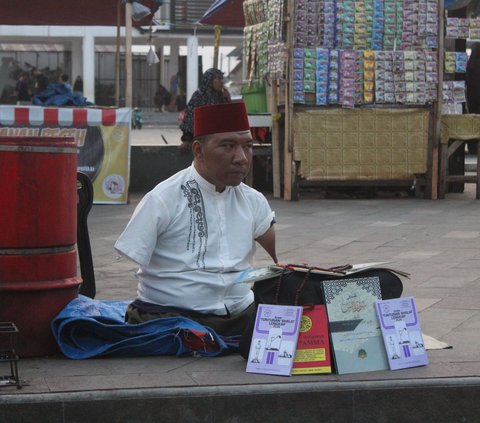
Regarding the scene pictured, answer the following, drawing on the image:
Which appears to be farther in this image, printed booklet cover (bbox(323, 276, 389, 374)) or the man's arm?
the man's arm

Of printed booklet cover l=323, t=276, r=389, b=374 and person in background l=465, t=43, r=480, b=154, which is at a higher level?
person in background l=465, t=43, r=480, b=154

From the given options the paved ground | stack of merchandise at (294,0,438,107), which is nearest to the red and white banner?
the paved ground

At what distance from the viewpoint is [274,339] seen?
4.66 meters

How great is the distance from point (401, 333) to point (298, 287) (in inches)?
19.4

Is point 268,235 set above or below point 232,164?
below

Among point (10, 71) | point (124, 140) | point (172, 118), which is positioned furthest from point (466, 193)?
point (10, 71)

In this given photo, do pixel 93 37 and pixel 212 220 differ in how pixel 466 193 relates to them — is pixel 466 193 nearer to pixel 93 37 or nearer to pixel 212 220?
pixel 212 220

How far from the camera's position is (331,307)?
4.66m

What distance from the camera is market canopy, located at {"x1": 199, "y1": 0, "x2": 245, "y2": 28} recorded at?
16750 millimetres

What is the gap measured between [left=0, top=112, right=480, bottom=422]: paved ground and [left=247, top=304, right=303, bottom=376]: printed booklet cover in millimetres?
67

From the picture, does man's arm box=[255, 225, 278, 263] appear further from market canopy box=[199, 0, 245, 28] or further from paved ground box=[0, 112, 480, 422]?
market canopy box=[199, 0, 245, 28]

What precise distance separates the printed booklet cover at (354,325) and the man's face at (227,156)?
71 cm

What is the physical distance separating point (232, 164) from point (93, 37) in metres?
38.3

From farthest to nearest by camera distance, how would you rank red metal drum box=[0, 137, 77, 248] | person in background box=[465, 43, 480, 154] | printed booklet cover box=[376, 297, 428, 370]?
person in background box=[465, 43, 480, 154] → red metal drum box=[0, 137, 77, 248] → printed booklet cover box=[376, 297, 428, 370]
